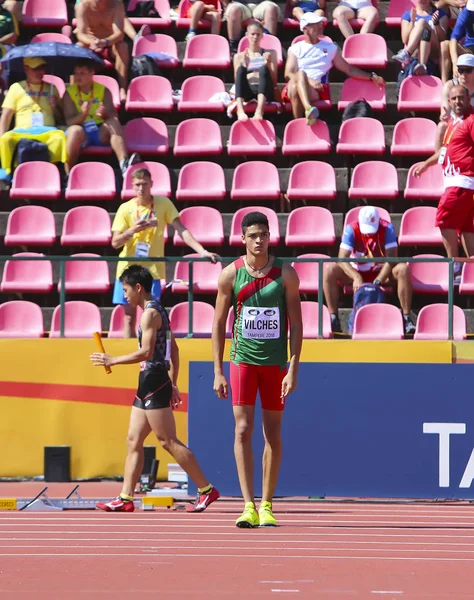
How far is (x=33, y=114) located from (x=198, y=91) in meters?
2.15

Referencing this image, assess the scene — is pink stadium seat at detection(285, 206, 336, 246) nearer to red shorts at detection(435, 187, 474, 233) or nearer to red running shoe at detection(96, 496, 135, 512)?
red shorts at detection(435, 187, 474, 233)

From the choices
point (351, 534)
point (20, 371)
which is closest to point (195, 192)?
point (20, 371)

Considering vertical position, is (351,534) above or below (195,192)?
below

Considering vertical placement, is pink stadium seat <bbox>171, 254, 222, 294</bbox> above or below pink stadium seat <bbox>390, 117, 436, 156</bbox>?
below

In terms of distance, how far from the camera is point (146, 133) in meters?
14.5

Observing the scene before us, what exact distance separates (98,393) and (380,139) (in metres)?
4.72

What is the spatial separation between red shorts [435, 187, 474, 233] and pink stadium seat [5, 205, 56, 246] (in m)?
4.07

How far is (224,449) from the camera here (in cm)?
995

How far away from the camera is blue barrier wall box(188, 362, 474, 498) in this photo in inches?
384

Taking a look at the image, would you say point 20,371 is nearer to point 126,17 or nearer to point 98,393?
point 98,393

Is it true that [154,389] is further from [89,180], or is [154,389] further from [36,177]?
[36,177]

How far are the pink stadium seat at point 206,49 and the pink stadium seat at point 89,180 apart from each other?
2.49m

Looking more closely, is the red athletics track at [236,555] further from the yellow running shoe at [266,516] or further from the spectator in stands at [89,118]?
the spectator in stands at [89,118]

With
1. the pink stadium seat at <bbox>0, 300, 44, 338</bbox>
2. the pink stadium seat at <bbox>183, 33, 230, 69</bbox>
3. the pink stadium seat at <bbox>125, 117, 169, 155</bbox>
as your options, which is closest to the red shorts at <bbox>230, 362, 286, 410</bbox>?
the pink stadium seat at <bbox>0, 300, 44, 338</bbox>
